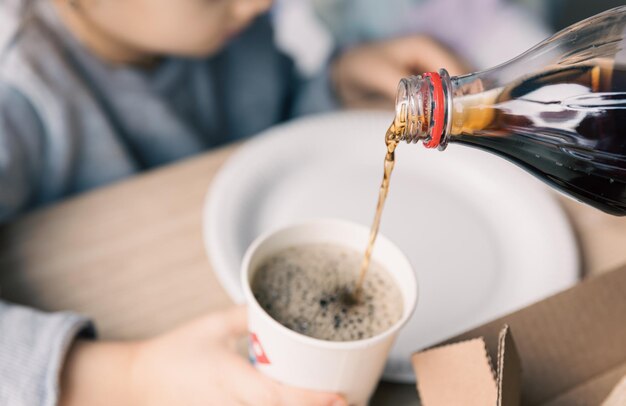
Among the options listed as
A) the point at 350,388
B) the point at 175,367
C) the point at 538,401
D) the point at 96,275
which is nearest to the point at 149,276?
the point at 96,275

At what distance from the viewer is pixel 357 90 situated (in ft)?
4.01

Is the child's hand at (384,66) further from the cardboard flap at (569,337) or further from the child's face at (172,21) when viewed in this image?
the cardboard flap at (569,337)

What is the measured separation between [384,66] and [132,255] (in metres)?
0.58

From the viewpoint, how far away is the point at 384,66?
1116 millimetres

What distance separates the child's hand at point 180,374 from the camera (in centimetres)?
52

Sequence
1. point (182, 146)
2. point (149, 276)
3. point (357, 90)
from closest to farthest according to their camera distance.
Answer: point (149, 276) → point (182, 146) → point (357, 90)

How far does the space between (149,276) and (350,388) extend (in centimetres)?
30

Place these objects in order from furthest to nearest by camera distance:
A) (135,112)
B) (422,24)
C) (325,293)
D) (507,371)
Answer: (422,24)
(135,112)
(325,293)
(507,371)

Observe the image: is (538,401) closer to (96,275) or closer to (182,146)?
(96,275)

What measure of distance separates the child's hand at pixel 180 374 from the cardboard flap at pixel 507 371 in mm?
127

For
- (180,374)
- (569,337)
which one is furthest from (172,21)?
(569,337)

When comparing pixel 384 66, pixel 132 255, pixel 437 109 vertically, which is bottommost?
pixel 132 255

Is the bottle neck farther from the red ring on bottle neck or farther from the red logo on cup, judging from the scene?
the red logo on cup

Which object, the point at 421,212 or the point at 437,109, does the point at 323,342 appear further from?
the point at 421,212
